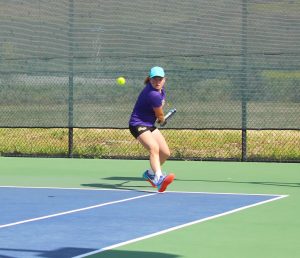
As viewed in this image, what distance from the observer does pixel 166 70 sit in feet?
51.2

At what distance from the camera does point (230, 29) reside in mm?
15312

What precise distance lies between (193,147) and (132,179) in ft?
12.1

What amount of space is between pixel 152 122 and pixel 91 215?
265 cm

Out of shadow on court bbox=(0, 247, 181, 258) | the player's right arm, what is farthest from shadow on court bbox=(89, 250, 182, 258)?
the player's right arm

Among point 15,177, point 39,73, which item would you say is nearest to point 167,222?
point 15,177

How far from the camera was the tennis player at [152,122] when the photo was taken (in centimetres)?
1104

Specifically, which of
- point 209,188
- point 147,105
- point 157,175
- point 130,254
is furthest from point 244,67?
point 130,254

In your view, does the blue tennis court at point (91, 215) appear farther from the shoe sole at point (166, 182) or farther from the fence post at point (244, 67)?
the fence post at point (244, 67)

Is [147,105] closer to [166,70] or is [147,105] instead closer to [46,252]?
[166,70]

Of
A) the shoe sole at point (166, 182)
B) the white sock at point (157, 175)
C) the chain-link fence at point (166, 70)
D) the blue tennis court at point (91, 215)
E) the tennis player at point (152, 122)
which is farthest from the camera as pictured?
the chain-link fence at point (166, 70)

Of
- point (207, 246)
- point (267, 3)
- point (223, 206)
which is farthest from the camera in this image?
point (267, 3)

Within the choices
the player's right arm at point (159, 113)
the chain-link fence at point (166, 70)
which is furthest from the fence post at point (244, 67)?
the player's right arm at point (159, 113)

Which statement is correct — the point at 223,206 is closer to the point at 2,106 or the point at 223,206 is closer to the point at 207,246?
the point at 207,246

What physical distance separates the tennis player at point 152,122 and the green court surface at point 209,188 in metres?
0.57
